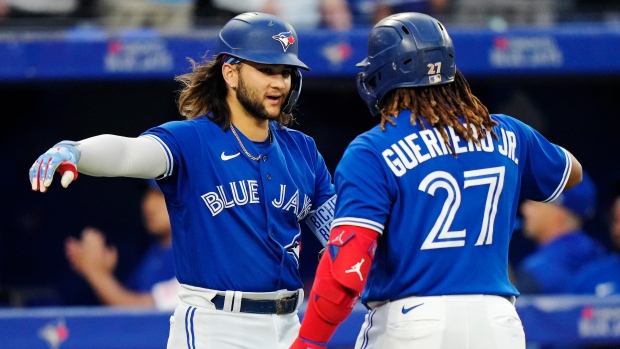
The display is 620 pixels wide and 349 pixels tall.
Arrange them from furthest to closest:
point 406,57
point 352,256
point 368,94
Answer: point 368,94 < point 406,57 < point 352,256

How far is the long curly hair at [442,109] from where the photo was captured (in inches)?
112

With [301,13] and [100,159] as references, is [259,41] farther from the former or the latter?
[301,13]

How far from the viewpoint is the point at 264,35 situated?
3309 millimetres

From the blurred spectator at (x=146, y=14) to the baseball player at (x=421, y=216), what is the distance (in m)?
3.10

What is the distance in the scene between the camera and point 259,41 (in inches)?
130

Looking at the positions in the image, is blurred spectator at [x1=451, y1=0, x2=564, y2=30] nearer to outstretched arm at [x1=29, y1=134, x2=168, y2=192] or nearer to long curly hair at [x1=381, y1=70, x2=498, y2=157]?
long curly hair at [x1=381, y1=70, x2=498, y2=157]

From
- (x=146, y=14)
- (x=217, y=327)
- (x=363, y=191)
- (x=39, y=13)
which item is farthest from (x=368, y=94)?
(x=39, y=13)

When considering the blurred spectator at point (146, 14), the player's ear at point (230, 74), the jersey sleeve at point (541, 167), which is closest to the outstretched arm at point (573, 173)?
the jersey sleeve at point (541, 167)

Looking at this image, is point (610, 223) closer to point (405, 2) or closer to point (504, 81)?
point (504, 81)

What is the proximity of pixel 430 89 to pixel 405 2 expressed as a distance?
10.3 feet

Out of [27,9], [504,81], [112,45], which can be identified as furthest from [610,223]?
[27,9]

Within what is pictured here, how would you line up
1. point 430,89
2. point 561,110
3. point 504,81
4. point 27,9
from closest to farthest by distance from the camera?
point 430,89, point 27,9, point 504,81, point 561,110

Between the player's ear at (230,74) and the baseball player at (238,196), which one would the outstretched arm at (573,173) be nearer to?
the baseball player at (238,196)

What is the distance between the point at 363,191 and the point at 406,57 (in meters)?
0.41
